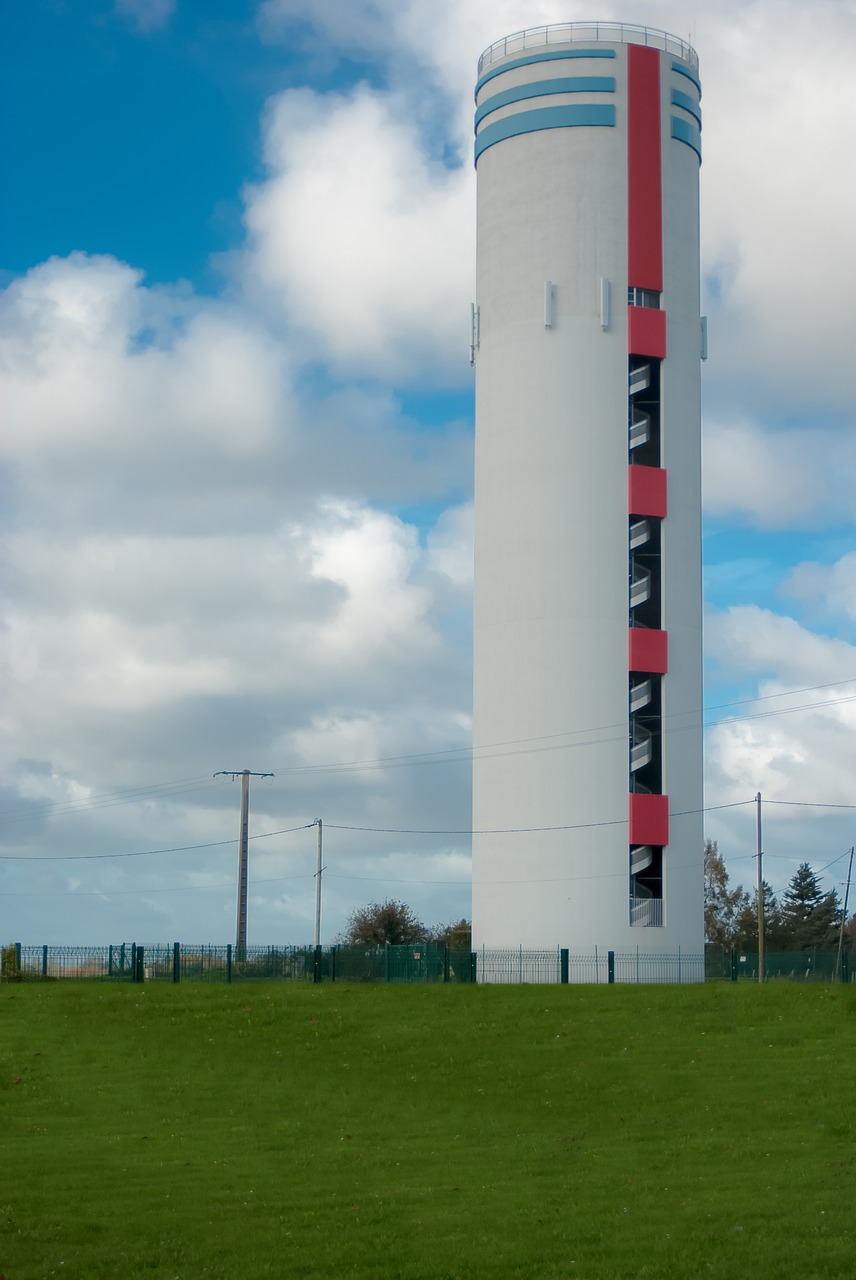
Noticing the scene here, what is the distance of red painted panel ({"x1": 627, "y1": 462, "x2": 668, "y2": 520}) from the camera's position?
55.4 meters

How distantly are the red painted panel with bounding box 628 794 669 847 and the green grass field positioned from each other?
10.3 m

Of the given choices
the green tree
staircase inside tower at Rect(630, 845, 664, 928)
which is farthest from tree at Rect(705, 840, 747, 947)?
staircase inside tower at Rect(630, 845, 664, 928)

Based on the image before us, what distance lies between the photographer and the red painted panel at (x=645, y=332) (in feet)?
185

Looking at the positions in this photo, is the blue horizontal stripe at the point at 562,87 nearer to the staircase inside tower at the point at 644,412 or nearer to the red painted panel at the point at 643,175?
the red painted panel at the point at 643,175

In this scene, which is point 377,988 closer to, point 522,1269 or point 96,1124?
point 96,1124

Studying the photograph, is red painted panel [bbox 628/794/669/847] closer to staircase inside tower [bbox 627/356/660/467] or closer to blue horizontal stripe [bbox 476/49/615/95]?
staircase inside tower [bbox 627/356/660/467]

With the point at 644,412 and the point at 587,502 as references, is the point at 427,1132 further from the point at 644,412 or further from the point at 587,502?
the point at 644,412

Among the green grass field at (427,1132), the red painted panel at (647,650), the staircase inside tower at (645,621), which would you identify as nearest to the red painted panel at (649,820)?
the staircase inside tower at (645,621)

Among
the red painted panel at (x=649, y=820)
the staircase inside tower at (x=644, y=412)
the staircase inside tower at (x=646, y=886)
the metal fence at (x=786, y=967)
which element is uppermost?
the staircase inside tower at (x=644, y=412)

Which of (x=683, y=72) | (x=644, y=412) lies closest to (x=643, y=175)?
(x=683, y=72)

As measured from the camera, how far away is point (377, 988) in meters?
44.7

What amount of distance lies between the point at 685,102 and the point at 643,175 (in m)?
4.56

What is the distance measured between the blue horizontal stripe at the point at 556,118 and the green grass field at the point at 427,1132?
32037 millimetres

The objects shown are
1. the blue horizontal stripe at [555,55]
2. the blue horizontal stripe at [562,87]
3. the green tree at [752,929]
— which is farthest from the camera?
the green tree at [752,929]
